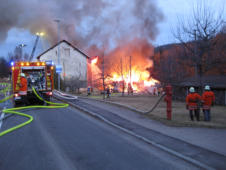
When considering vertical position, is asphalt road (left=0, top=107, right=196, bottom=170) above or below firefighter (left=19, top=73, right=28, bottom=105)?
below

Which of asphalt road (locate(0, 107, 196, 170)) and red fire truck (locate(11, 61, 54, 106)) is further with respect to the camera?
Result: red fire truck (locate(11, 61, 54, 106))

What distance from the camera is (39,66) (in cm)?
1413

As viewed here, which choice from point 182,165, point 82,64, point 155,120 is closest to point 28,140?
point 182,165

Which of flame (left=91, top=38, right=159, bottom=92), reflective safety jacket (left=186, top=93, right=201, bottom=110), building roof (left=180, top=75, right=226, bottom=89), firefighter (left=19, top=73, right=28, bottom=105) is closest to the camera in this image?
reflective safety jacket (left=186, top=93, right=201, bottom=110)

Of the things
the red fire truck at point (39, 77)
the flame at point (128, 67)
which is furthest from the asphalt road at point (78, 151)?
the flame at point (128, 67)

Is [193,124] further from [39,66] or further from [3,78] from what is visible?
[3,78]

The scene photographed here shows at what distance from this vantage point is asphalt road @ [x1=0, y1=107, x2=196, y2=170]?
4.38 metres

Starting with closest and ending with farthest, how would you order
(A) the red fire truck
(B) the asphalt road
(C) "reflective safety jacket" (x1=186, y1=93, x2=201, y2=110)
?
(B) the asphalt road < (C) "reflective safety jacket" (x1=186, y1=93, x2=201, y2=110) < (A) the red fire truck

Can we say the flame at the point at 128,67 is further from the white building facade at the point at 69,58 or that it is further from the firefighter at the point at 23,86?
the firefighter at the point at 23,86

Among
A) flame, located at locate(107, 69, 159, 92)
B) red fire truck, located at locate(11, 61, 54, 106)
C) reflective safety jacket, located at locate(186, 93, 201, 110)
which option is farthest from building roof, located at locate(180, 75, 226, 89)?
flame, located at locate(107, 69, 159, 92)

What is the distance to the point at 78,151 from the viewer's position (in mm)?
5238

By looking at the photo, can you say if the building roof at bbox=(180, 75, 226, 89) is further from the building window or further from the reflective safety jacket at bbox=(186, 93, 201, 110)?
the building window

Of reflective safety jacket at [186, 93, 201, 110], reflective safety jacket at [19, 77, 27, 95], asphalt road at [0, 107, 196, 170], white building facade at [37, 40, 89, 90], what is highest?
white building facade at [37, 40, 89, 90]

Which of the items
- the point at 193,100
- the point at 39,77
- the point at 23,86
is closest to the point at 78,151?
the point at 193,100
